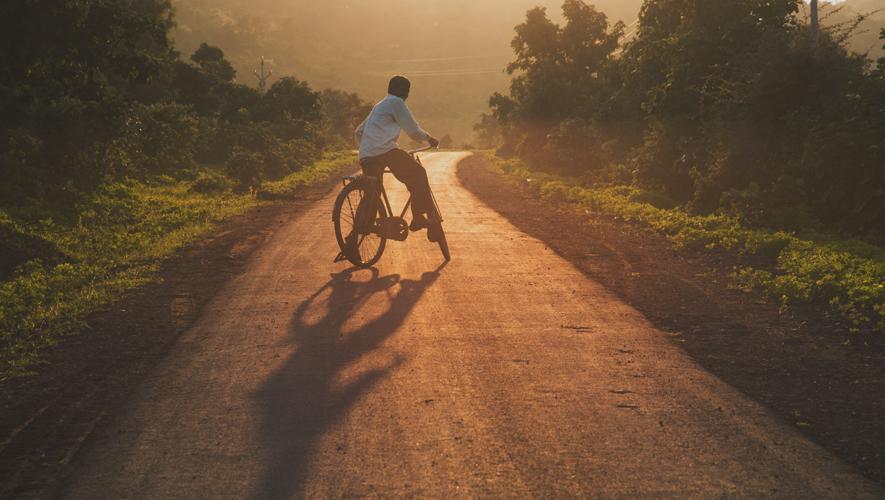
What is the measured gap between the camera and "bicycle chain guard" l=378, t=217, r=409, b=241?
8977 mm

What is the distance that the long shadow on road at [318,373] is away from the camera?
3.87 metres

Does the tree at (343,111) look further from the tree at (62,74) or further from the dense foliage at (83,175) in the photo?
the tree at (62,74)

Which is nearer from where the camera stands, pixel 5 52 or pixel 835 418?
pixel 835 418

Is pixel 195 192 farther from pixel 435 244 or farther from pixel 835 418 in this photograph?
pixel 835 418

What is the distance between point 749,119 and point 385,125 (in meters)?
7.68

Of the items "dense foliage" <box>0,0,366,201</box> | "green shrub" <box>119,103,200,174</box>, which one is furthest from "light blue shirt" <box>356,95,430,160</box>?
"green shrub" <box>119,103,200,174</box>

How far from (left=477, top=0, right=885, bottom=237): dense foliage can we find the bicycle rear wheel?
6166 millimetres

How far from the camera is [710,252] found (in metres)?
10.5

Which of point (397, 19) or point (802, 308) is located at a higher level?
point (397, 19)

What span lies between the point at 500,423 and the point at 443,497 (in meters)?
0.91

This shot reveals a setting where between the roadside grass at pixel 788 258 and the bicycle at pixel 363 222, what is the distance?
3.79 meters

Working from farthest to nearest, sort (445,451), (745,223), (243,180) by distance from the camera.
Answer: (243,180)
(745,223)
(445,451)

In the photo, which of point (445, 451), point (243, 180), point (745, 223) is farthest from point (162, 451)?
point (243, 180)

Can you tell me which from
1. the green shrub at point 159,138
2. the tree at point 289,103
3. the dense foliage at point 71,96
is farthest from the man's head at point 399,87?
the tree at point 289,103
